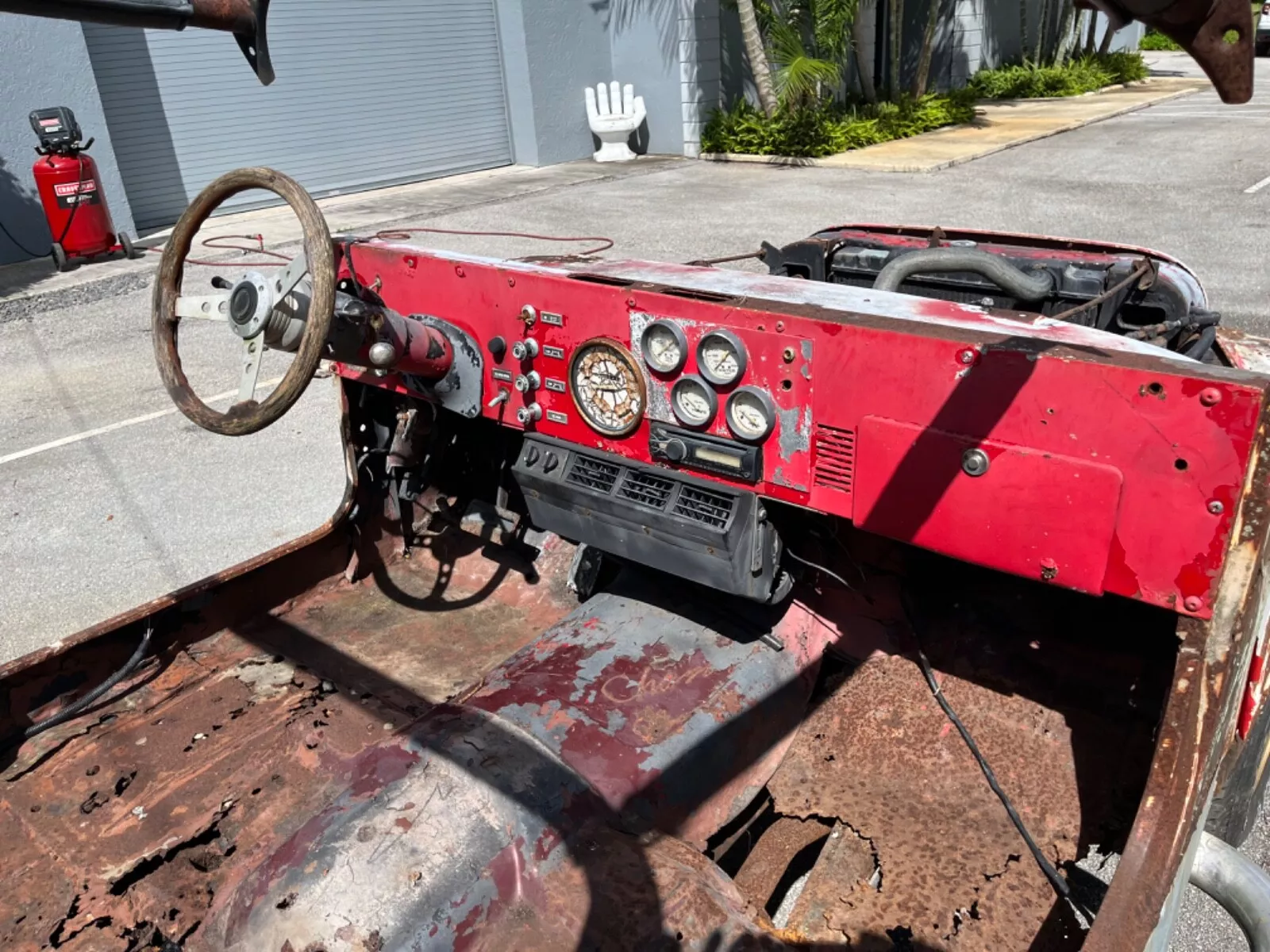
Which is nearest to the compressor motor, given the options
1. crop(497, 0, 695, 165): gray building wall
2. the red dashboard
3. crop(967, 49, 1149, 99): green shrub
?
crop(497, 0, 695, 165): gray building wall

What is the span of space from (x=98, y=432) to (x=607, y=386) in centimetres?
471

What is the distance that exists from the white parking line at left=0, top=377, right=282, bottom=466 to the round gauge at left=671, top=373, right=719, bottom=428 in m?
4.02

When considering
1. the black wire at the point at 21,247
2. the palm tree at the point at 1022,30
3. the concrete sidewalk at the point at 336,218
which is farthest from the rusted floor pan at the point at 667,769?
the palm tree at the point at 1022,30

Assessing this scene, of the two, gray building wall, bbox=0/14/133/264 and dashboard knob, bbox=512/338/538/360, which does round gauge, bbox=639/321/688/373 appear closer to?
dashboard knob, bbox=512/338/538/360

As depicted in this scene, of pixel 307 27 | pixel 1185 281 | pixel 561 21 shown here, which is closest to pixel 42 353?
pixel 307 27

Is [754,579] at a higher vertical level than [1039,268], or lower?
lower

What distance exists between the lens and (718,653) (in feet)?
8.64

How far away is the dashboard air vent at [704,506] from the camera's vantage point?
95.7 inches

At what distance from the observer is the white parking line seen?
582 cm

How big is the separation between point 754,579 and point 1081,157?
13.0 metres

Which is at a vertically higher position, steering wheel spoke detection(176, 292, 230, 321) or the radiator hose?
steering wheel spoke detection(176, 292, 230, 321)

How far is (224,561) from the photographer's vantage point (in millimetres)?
4477

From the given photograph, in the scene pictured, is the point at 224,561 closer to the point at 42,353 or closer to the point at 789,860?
the point at 789,860

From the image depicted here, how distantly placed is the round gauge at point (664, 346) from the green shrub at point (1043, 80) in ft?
62.9
